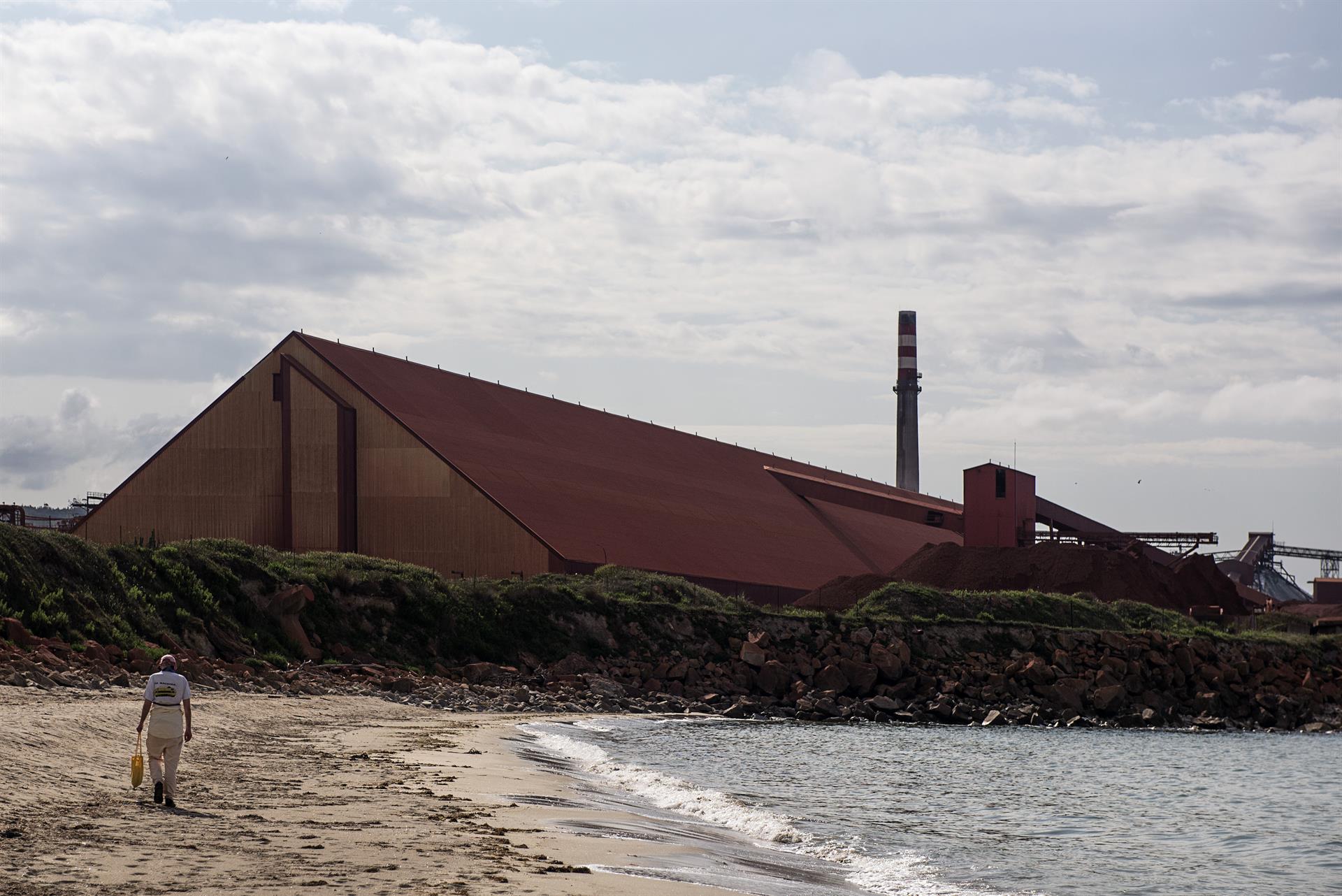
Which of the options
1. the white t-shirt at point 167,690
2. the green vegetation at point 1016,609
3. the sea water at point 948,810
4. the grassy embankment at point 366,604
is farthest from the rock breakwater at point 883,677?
the white t-shirt at point 167,690

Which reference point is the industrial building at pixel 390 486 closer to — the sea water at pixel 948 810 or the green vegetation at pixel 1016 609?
the green vegetation at pixel 1016 609

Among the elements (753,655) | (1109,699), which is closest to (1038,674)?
(1109,699)

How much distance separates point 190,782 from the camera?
1382 centimetres

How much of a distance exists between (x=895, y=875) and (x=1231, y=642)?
4458cm

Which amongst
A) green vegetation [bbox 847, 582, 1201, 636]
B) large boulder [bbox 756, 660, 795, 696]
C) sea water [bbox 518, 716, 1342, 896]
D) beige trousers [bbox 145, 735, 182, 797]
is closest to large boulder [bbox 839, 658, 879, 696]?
large boulder [bbox 756, 660, 795, 696]

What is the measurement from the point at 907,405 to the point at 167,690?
292ft

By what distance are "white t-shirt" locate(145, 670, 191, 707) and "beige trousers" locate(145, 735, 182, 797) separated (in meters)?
0.40

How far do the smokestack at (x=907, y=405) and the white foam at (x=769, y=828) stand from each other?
78102 millimetres

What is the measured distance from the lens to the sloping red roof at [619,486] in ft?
173

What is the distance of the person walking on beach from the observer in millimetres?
12234

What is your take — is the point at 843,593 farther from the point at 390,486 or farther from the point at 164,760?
the point at 164,760

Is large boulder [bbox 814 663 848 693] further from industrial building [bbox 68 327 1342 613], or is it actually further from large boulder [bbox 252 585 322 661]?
large boulder [bbox 252 585 322 661]

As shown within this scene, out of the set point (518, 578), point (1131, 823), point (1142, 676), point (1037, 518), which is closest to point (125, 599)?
point (518, 578)

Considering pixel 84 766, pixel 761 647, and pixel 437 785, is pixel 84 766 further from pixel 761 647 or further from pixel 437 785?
pixel 761 647
